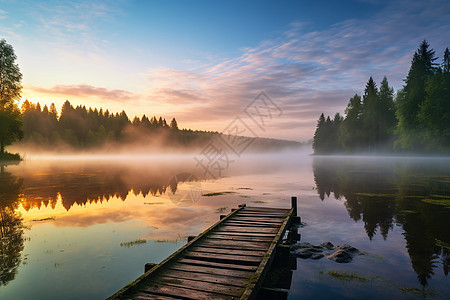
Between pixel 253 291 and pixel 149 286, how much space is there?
239cm

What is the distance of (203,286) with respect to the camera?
20.5 ft

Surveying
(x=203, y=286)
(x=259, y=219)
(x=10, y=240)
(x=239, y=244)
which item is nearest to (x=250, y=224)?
(x=259, y=219)

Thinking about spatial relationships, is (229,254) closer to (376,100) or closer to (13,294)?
(13,294)

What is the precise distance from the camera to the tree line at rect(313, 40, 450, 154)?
60844mm

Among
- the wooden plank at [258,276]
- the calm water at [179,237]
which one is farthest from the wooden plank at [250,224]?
the wooden plank at [258,276]

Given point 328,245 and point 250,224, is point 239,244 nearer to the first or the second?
point 250,224

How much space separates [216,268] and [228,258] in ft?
2.19

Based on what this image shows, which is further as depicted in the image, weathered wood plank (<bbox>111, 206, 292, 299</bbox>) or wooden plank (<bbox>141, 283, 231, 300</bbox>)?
weathered wood plank (<bbox>111, 206, 292, 299</bbox>)

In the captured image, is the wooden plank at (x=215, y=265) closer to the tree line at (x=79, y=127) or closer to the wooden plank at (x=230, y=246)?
the wooden plank at (x=230, y=246)

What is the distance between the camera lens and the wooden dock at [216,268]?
5.96 metres

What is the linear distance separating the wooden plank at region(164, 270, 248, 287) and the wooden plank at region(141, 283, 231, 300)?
0.56 m

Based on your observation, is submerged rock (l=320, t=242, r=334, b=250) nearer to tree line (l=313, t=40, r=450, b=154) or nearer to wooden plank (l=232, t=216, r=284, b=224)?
wooden plank (l=232, t=216, r=284, b=224)

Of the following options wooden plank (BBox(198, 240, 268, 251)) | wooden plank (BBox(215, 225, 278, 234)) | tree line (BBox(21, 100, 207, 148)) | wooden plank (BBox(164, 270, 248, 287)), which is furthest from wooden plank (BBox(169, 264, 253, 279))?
tree line (BBox(21, 100, 207, 148))

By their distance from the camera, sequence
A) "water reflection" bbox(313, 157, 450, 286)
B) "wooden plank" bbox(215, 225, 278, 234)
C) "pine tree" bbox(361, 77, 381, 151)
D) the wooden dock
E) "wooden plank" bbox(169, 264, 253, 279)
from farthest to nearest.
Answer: "pine tree" bbox(361, 77, 381, 151), "wooden plank" bbox(215, 225, 278, 234), "water reflection" bbox(313, 157, 450, 286), "wooden plank" bbox(169, 264, 253, 279), the wooden dock
